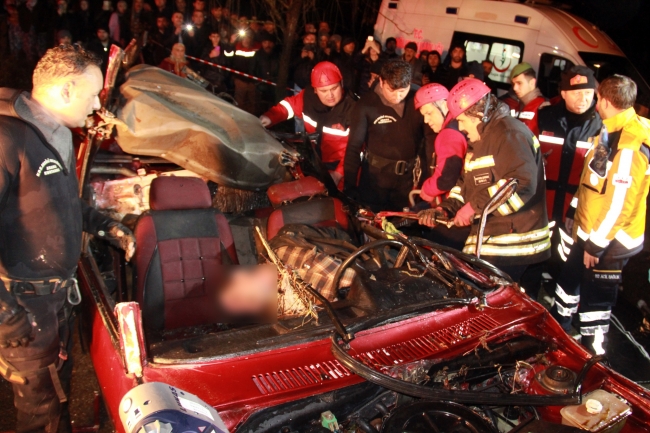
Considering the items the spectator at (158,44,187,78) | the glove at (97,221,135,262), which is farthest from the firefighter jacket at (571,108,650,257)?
the spectator at (158,44,187,78)

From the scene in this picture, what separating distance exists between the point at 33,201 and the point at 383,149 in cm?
313

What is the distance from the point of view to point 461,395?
6.61 ft

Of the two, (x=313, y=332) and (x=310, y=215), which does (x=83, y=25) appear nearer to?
(x=310, y=215)

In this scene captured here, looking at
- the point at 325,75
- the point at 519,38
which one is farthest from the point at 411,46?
the point at 325,75

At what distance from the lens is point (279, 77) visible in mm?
8773

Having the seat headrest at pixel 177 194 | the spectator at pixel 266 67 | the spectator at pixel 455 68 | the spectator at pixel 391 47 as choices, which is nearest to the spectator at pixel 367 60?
the spectator at pixel 391 47

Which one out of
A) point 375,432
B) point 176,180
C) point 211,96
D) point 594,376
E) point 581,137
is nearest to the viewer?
point 375,432

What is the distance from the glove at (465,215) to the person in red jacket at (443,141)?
0.47m

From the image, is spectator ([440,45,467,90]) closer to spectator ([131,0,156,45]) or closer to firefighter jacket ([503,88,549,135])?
firefighter jacket ([503,88,549,135])

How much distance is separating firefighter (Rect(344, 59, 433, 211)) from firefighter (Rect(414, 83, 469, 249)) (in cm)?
52

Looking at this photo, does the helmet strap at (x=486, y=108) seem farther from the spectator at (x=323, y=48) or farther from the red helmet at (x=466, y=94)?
the spectator at (x=323, y=48)

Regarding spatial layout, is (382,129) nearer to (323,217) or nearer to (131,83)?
(323,217)

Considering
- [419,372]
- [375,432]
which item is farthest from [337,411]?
[419,372]

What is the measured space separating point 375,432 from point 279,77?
294 inches
